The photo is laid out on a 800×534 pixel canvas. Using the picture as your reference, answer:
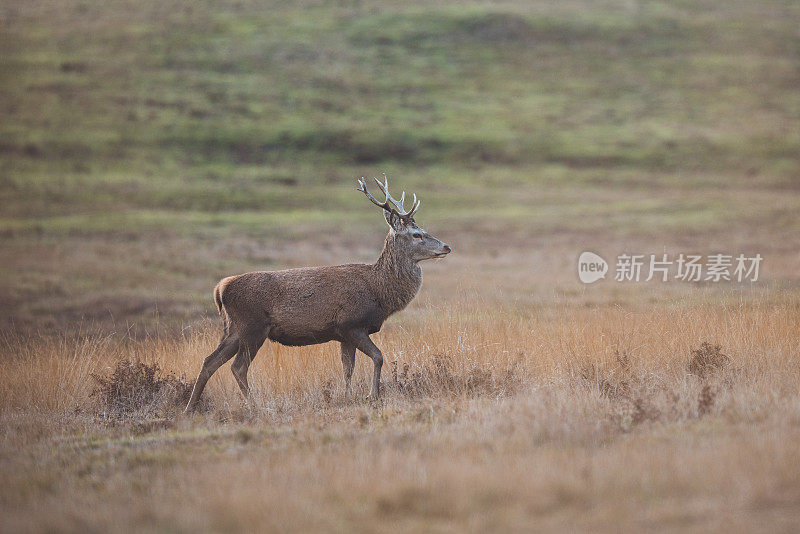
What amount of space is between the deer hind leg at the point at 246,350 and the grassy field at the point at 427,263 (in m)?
0.24

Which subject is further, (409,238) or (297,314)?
(409,238)

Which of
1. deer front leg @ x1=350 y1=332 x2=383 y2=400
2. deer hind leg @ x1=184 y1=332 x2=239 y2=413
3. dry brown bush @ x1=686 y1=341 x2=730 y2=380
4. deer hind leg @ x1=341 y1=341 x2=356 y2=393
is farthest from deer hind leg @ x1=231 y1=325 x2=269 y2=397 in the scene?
dry brown bush @ x1=686 y1=341 x2=730 y2=380

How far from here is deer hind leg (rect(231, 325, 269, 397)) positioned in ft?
32.7

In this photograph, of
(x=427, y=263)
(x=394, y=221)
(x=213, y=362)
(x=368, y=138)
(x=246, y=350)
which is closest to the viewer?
(x=213, y=362)

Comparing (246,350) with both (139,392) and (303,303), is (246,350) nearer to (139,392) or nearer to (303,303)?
(303,303)

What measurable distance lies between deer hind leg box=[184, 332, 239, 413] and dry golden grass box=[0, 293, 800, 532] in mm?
280

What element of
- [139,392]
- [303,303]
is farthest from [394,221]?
[139,392]

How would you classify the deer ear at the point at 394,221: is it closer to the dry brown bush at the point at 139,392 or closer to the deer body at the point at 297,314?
the deer body at the point at 297,314

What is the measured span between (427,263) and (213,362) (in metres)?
21.8

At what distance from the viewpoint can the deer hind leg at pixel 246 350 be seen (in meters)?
9.97

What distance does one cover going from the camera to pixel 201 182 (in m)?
56.6

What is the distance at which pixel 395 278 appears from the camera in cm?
1066

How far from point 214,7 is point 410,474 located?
10446cm

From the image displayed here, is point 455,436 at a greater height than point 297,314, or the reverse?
point 297,314
